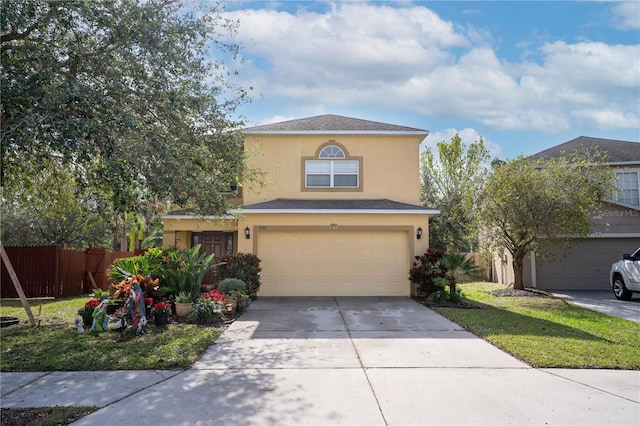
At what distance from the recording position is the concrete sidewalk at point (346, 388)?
4.70 meters

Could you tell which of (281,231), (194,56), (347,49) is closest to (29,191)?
(194,56)

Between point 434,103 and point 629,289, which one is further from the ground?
point 434,103

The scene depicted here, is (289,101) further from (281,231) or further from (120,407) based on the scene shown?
(120,407)

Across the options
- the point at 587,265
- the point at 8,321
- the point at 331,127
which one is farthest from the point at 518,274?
the point at 8,321

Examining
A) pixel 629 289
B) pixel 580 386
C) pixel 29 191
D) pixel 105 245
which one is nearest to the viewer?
pixel 580 386

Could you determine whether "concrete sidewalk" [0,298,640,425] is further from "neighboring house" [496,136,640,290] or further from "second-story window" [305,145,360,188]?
"neighboring house" [496,136,640,290]

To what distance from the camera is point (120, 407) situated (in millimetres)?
4922

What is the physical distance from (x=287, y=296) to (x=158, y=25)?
933 centimetres

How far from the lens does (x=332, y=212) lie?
14391mm

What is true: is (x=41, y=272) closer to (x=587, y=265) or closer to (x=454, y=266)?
(x=454, y=266)

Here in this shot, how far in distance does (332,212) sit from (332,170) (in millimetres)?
2131

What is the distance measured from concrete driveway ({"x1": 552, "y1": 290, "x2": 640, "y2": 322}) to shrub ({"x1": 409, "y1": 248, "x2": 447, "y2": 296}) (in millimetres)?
4338

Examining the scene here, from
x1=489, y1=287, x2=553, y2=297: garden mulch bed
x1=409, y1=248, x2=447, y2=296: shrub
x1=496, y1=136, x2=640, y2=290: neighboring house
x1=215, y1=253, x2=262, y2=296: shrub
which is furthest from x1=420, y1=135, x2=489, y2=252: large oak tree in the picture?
x1=215, y1=253, x2=262, y2=296: shrub

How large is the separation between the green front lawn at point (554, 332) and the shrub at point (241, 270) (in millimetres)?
5608
